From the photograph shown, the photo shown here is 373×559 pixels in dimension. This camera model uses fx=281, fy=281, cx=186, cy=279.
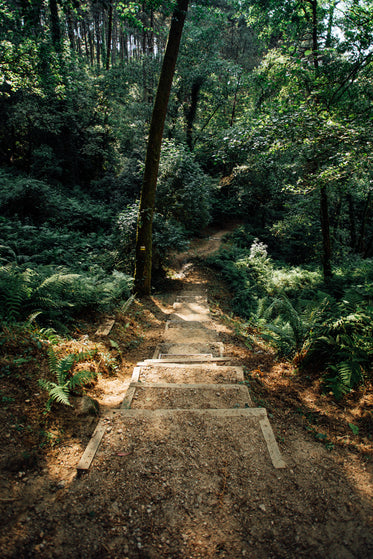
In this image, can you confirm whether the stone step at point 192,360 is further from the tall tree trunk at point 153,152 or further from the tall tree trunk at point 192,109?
the tall tree trunk at point 192,109

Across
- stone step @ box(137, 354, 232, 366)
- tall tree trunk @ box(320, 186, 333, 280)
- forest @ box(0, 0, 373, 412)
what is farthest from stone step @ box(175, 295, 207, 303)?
tall tree trunk @ box(320, 186, 333, 280)

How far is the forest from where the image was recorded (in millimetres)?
5098

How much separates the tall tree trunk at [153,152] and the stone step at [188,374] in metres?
4.50

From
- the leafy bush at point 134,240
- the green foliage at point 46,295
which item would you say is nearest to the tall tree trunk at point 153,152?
the leafy bush at point 134,240

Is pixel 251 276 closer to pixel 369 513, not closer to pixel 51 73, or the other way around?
pixel 369 513

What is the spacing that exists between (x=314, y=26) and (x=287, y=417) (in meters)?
11.4

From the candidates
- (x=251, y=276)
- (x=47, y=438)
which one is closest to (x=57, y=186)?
(x=251, y=276)

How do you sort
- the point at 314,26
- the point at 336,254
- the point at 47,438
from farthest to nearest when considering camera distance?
the point at 336,254
the point at 314,26
the point at 47,438

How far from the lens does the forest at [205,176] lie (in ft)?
16.7

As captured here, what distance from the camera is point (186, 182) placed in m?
11.8

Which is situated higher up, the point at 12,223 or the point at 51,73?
the point at 51,73

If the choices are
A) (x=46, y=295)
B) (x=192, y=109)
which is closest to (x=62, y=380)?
(x=46, y=295)

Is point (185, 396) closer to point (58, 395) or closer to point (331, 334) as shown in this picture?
point (58, 395)

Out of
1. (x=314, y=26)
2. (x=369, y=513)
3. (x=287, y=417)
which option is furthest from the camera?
(x=314, y=26)
